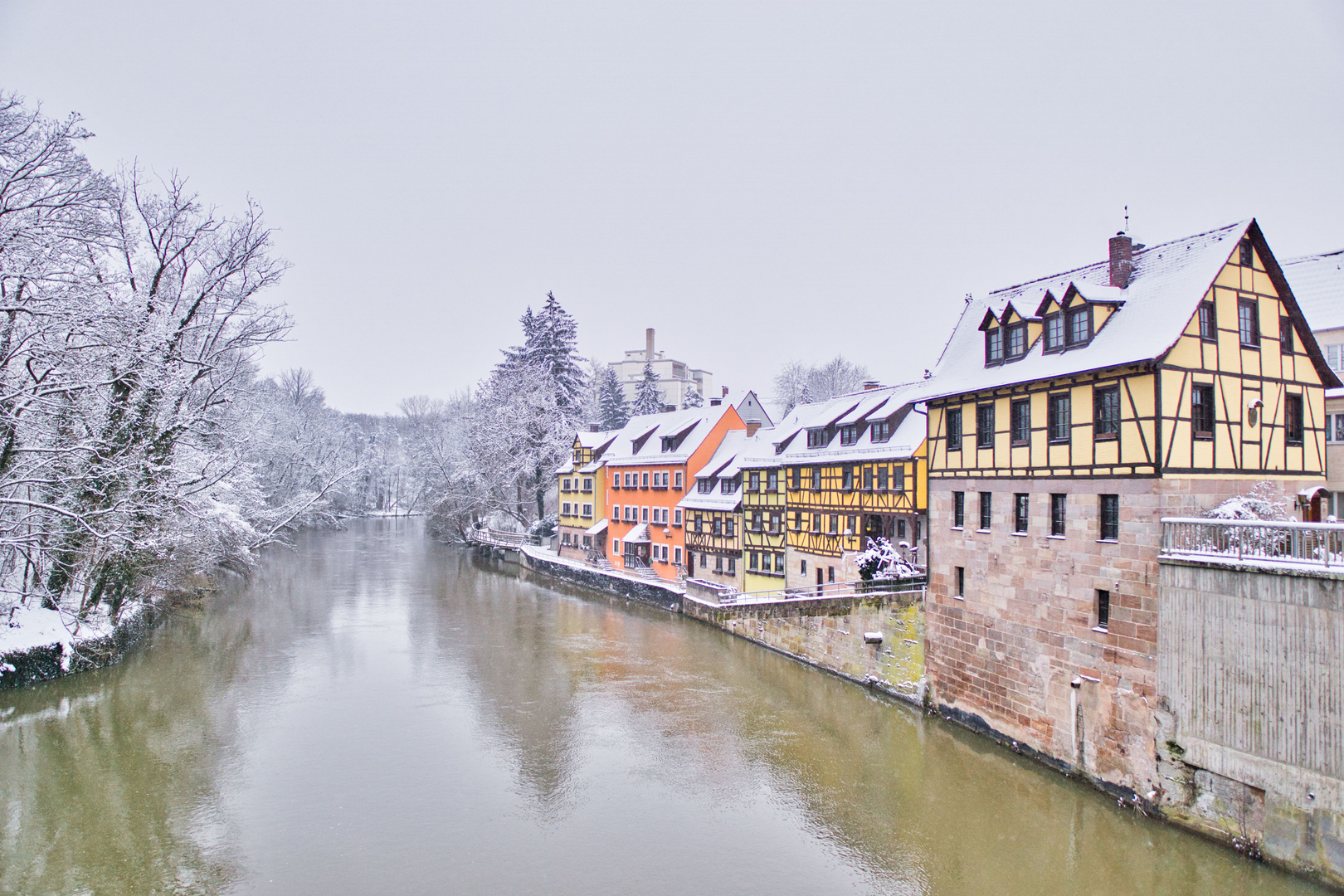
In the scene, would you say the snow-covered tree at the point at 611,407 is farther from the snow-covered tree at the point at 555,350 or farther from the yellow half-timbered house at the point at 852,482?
the yellow half-timbered house at the point at 852,482

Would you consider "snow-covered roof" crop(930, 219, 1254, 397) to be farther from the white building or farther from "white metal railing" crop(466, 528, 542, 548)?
the white building

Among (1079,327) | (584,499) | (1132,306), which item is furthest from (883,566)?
(584,499)

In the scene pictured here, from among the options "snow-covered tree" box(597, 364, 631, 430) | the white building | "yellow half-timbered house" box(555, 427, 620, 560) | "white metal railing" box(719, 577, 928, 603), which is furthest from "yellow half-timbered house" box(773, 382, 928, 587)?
the white building

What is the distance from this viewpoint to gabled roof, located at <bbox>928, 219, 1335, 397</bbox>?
13.7m

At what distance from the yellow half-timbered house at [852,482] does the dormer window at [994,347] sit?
12.8ft

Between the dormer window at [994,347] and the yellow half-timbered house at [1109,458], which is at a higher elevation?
the dormer window at [994,347]

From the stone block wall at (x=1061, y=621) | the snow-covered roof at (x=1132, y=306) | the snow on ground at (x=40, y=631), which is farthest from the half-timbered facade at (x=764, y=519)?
the snow on ground at (x=40, y=631)

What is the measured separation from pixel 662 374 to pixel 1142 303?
8448 centimetres

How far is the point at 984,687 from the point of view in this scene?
16688mm

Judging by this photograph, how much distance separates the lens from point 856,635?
20.7 meters

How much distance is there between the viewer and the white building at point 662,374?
94.8 metres

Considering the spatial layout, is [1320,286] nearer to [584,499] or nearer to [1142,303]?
[1142,303]

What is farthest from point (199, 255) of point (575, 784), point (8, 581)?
point (575, 784)

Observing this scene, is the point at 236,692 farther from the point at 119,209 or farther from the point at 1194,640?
the point at 1194,640
